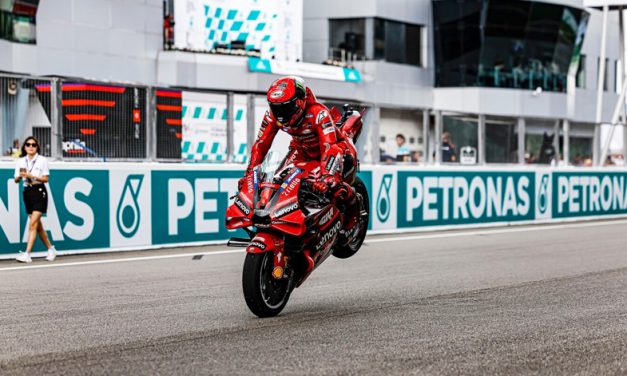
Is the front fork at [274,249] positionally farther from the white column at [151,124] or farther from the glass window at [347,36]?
the glass window at [347,36]

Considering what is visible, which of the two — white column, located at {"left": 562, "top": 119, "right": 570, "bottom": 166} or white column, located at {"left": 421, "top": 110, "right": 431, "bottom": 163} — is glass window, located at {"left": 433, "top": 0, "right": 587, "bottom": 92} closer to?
white column, located at {"left": 562, "top": 119, "right": 570, "bottom": 166}

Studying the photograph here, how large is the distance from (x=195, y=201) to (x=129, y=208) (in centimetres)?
122

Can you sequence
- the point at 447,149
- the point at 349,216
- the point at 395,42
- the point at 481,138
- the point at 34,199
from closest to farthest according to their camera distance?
the point at 349,216
the point at 34,199
the point at 447,149
the point at 481,138
the point at 395,42

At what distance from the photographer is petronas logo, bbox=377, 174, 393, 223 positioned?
61.1 feet

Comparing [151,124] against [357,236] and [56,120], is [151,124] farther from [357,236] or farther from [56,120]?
[357,236]

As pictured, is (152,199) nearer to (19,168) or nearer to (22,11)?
(19,168)

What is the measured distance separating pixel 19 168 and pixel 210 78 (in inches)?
992

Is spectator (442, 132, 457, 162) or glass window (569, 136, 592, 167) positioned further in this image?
glass window (569, 136, 592, 167)

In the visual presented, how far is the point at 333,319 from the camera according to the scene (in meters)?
7.78

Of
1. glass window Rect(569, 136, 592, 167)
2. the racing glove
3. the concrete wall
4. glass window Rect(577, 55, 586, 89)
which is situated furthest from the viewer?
glass window Rect(577, 55, 586, 89)

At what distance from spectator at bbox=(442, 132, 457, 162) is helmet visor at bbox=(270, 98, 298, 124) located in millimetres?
11733

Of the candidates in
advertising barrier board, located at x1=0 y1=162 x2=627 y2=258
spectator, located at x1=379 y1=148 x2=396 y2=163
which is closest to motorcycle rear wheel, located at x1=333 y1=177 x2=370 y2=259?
advertising barrier board, located at x1=0 y1=162 x2=627 y2=258

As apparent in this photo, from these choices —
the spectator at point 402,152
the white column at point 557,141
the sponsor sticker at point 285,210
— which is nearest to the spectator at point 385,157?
the spectator at point 402,152

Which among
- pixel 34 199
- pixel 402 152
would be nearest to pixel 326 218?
pixel 34 199
